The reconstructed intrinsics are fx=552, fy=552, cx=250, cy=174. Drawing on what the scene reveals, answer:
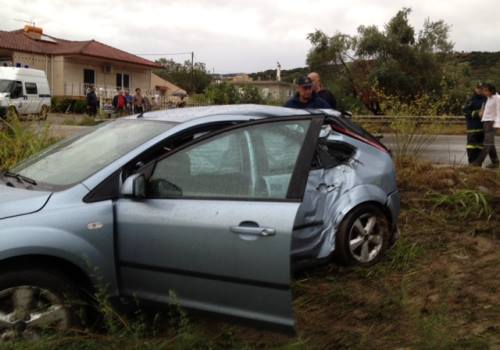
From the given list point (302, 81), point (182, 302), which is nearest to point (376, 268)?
point (182, 302)

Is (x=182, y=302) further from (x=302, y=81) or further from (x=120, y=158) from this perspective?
(x=302, y=81)

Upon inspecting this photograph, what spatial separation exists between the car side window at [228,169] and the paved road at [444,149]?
16.1 ft

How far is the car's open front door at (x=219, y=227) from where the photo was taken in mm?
2906

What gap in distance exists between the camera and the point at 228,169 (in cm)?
329

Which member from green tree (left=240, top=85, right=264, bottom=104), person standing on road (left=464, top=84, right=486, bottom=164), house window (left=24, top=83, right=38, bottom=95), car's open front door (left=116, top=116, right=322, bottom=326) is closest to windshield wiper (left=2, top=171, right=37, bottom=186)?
car's open front door (left=116, top=116, right=322, bottom=326)

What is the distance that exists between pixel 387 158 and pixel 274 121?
5.21 ft

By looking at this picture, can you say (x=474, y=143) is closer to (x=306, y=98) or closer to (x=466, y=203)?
(x=466, y=203)

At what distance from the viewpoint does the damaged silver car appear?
2906 millimetres

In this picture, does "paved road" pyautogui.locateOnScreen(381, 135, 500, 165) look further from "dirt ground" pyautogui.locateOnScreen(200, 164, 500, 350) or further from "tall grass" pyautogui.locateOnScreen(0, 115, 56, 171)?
"tall grass" pyautogui.locateOnScreen(0, 115, 56, 171)

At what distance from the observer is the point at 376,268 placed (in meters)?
4.45

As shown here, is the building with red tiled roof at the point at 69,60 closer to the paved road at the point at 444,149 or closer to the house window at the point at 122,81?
the house window at the point at 122,81

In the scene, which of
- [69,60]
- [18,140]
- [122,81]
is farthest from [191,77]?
[18,140]

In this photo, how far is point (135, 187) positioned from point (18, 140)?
4.45m

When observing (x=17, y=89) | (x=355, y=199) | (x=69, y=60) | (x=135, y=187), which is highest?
(x=69, y=60)
